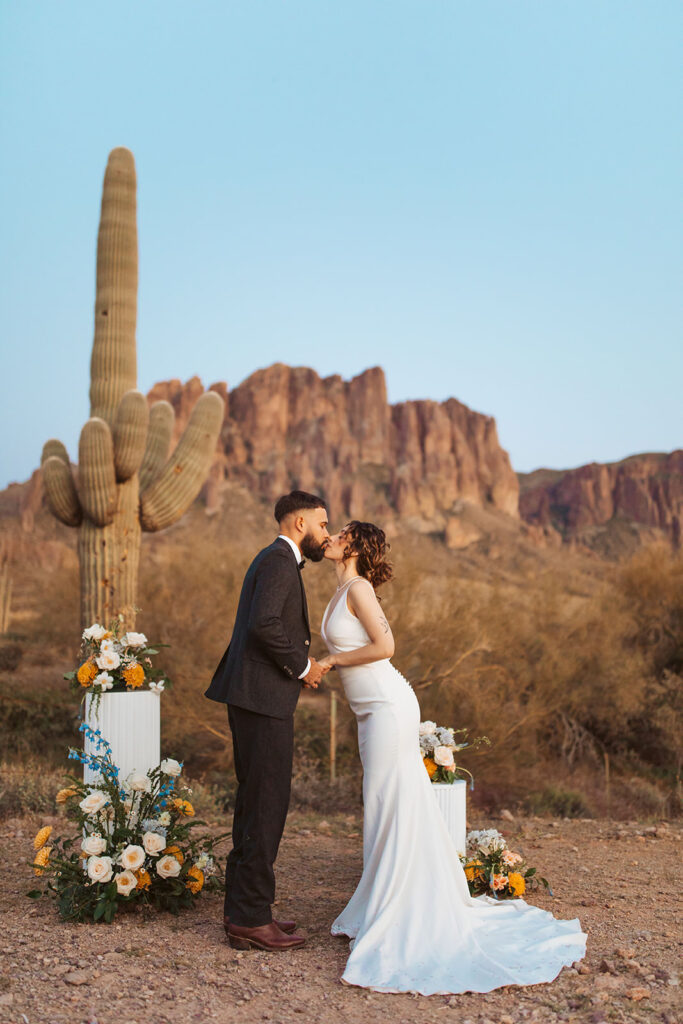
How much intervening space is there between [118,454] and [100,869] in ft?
21.2

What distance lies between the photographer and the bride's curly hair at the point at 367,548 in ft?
13.8

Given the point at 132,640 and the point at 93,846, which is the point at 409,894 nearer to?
the point at 93,846

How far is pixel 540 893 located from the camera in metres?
5.00

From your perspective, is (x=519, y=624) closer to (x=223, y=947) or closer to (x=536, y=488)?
(x=223, y=947)

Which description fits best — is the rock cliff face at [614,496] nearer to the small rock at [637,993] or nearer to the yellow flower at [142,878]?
the yellow flower at [142,878]

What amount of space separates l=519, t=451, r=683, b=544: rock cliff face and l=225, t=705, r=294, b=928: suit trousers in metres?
75.0

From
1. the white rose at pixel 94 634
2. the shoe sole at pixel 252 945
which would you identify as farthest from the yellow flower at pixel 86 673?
the shoe sole at pixel 252 945

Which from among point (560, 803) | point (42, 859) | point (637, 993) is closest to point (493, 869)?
point (637, 993)

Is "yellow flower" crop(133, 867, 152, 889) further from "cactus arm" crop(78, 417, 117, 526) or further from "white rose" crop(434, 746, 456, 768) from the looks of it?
"cactus arm" crop(78, 417, 117, 526)

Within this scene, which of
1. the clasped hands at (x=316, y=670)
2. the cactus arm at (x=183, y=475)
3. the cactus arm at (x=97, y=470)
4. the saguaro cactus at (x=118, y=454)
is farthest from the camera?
the cactus arm at (x=183, y=475)

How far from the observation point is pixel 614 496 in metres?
84.6

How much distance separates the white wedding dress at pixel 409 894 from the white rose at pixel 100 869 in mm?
1167

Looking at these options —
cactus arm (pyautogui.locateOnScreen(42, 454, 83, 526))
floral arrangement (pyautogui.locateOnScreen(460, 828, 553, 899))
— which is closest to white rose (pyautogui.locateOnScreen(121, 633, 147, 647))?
floral arrangement (pyautogui.locateOnScreen(460, 828, 553, 899))

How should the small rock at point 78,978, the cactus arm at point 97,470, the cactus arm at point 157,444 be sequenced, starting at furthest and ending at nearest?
the cactus arm at point 157,444 < the cactus arm at point 97,470 < the small rock at point 78,978
